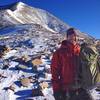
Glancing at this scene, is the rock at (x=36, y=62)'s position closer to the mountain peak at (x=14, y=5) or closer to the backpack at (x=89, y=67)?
the backpack at (x=89, y=67)

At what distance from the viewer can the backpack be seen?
612 centimetres

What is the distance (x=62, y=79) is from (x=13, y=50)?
1415cm

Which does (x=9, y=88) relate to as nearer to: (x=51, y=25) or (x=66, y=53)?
(x=66, y=53)

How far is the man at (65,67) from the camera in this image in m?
6.53

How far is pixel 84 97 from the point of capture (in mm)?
6461

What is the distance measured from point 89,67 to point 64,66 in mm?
595

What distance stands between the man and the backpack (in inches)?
9.6

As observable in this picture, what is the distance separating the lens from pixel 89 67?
20.2 feet

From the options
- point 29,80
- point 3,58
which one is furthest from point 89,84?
point 3,58

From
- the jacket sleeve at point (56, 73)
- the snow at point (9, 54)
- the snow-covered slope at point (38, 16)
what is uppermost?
the snow-covered slope at point (38, 16)

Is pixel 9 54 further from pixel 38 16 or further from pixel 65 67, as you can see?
pixel 38 16

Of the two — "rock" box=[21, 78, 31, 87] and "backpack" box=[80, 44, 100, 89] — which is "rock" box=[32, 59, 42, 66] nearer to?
"rock" box=[21, 78, 31, 87]

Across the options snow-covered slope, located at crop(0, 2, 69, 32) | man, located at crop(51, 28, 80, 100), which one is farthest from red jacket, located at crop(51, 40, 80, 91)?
snow-covered slope, located at crop(0, 2, 69, 32)


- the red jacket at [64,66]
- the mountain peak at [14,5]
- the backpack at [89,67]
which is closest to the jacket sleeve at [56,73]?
the red jacket at [64,66]
